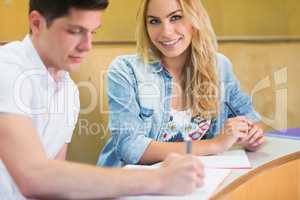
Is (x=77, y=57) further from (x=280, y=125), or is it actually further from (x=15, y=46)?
(x=280, y=125)

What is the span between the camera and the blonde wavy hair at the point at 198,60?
5.28ft

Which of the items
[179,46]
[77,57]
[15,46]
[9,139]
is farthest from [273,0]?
[9,139]

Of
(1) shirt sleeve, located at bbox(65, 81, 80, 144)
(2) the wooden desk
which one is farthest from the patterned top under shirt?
(1) shirt sleeve, located at bbox(65, 81, 80, 144)

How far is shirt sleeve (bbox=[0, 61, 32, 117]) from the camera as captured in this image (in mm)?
917

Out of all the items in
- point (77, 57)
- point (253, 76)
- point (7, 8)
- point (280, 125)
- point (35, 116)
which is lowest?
point (280, 125)

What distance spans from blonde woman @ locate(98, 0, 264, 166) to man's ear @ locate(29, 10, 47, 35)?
0.49 m

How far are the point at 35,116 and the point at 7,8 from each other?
0.53m

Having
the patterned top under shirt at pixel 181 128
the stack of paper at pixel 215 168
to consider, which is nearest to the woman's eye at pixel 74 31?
the stack of paper at pixel 215 168

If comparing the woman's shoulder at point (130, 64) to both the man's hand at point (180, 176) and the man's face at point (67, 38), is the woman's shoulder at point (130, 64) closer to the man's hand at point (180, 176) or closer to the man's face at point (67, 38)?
the man's face at point (67, 38)

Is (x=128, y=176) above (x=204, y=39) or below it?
below

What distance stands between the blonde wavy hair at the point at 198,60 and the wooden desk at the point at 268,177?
0.29 meters

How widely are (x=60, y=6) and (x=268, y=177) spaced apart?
27.5 inches

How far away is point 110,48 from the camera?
61.6 inches

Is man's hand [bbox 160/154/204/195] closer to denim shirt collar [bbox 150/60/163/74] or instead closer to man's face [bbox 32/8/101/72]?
man's face [bbox 32/8/101/72]
